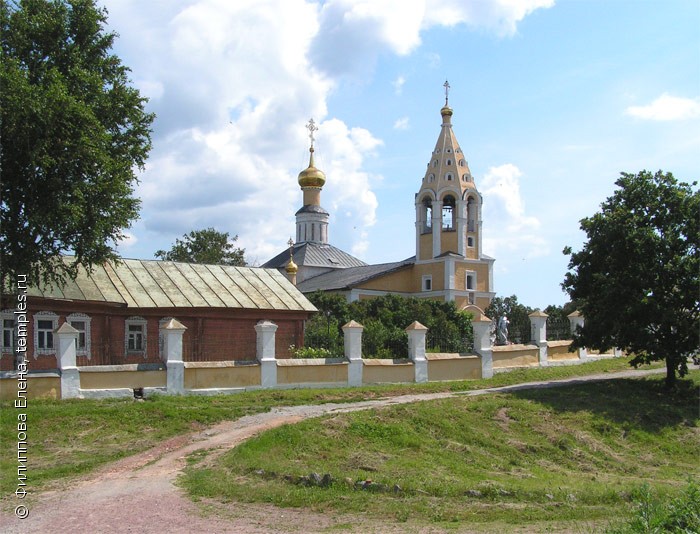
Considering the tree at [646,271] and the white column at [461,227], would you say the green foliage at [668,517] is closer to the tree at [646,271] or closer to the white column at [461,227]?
the tree at [646,271]

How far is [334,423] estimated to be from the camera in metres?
13.9

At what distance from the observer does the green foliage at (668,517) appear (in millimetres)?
7629

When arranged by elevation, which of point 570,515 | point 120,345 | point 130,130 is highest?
point 130,130

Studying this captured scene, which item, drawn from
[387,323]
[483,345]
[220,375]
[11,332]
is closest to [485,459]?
[220,375]

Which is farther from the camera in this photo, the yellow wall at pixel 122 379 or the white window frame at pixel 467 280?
the white window frame at pixel 467 280

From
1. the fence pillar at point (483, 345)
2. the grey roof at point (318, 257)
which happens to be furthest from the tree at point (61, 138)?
the grey roof at point (318, 257)

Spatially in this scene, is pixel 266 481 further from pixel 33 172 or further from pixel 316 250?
pixel 316 250

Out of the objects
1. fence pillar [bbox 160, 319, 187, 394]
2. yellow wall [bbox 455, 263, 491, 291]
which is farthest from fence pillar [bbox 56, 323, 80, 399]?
yellow wall [bbox 455, 263, 491, 291]

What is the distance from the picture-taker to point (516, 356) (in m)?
23.7

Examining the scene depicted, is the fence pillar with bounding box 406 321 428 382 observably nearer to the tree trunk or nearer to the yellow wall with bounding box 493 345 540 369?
the yellow wall with bounding box 493 345 540 369

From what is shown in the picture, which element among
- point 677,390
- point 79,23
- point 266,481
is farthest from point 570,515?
→ point 79,23

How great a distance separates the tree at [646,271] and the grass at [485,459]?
1.56 m

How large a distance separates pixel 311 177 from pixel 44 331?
123 feet

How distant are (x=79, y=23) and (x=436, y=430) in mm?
13619
